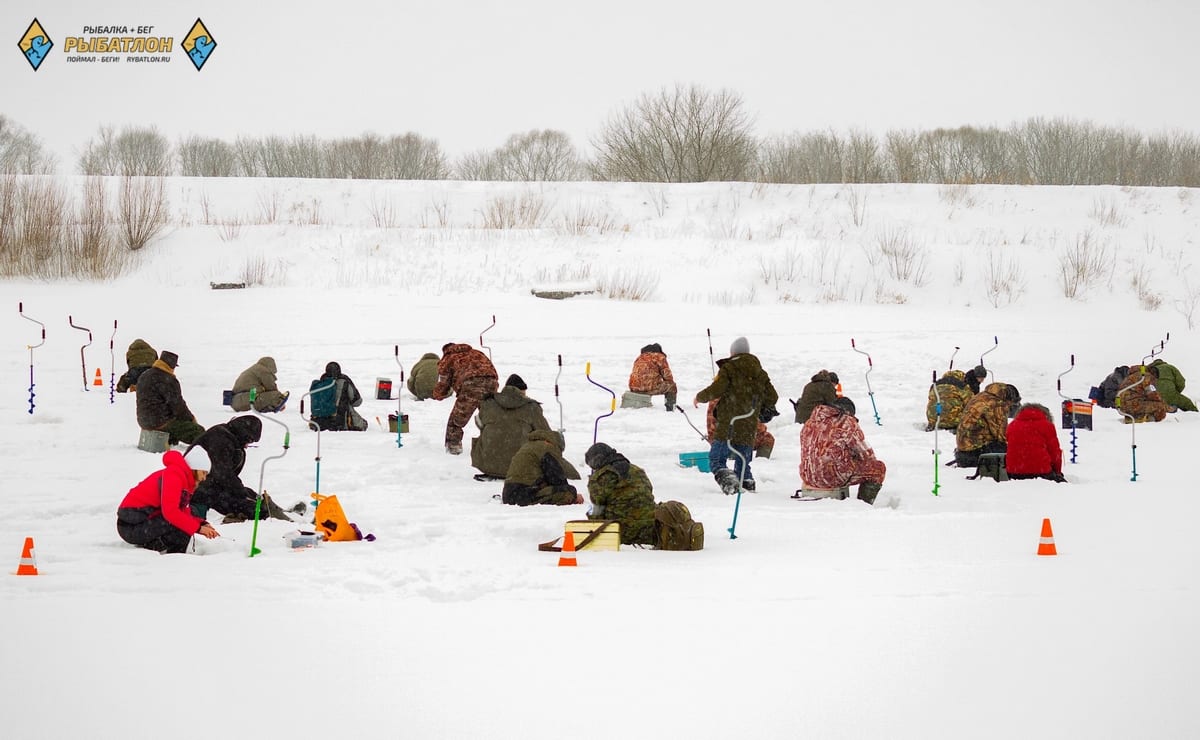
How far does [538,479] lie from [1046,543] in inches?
173

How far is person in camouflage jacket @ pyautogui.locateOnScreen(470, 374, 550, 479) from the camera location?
1142 cm

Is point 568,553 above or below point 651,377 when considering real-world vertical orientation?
below

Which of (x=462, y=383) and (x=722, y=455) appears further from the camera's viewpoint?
(x=462, y=383)

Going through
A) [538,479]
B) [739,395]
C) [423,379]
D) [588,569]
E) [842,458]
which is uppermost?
[739,395]

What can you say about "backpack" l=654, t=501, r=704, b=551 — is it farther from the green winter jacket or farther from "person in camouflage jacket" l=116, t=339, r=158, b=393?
"person in camouflage jacket" l=116, t=339, r=158, b=393

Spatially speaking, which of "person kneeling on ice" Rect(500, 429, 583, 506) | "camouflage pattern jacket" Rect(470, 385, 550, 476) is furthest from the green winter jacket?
"person kneeling on ice" Rect(500, 429, 583, 506)

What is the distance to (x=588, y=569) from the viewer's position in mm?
7723

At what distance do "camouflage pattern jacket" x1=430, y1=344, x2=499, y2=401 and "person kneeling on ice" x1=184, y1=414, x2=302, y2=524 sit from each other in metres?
3.83

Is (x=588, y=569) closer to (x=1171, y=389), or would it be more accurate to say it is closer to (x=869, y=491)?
(x=869, y=491)

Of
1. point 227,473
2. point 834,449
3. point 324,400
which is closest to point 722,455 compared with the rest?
point 834,449

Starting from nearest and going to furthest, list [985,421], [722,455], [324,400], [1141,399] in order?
→ [722,455] → [985,421] → [324,400] → [1141,399]

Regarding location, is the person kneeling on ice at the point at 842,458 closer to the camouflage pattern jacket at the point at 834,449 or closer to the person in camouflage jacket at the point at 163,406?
the camouflage pattern jacket at the point at 834,449

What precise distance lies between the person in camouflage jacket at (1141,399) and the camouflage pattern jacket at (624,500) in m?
10.2

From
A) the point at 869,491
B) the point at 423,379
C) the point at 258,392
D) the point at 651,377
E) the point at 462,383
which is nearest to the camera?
the point at 869,491
